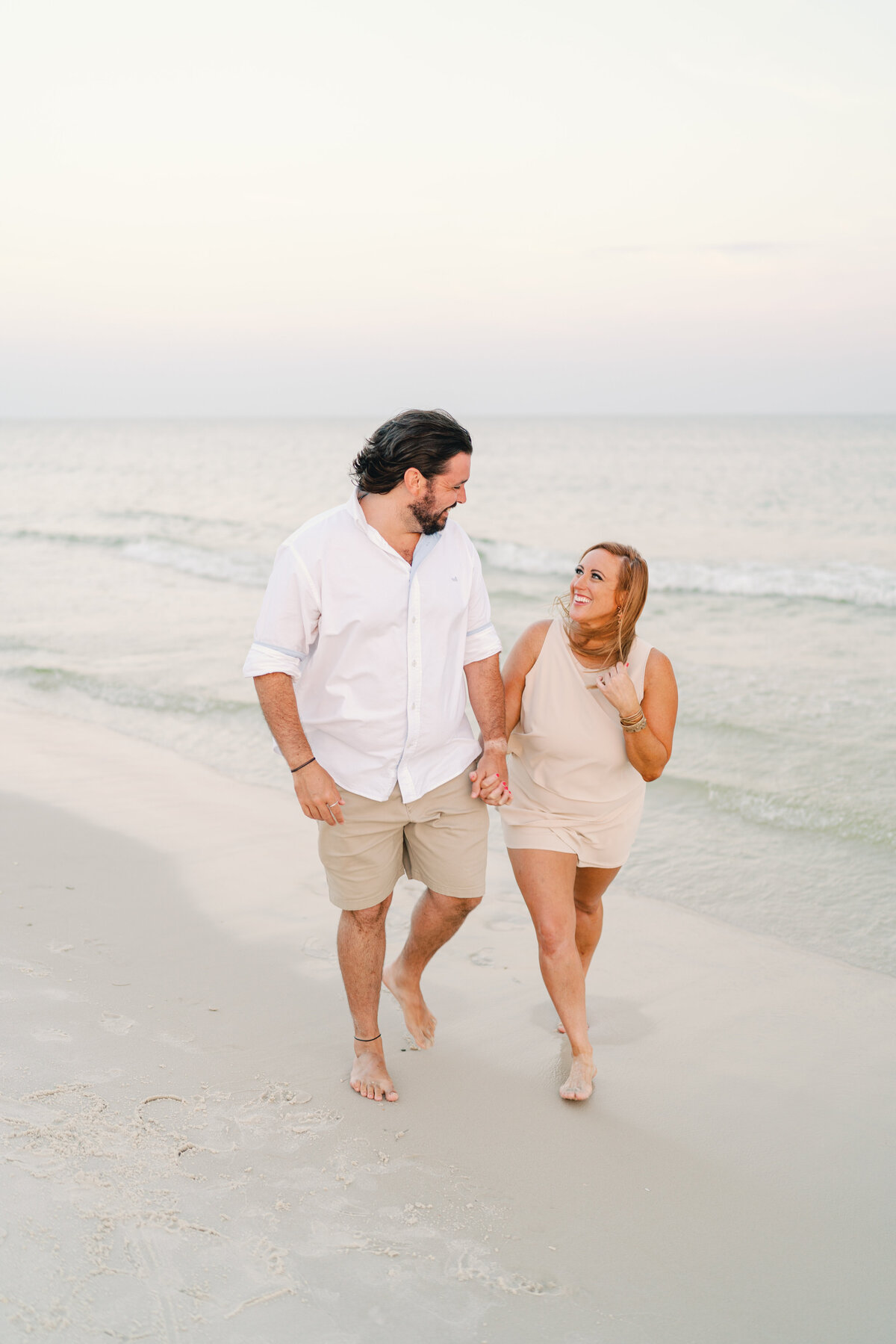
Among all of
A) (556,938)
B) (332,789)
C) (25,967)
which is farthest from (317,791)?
(25,967)

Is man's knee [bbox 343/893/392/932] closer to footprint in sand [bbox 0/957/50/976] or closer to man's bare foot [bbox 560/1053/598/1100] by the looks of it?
man's bare foot [bbox 560/1053/598/1100]

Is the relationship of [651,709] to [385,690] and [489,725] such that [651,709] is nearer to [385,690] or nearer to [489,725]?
[489,725]

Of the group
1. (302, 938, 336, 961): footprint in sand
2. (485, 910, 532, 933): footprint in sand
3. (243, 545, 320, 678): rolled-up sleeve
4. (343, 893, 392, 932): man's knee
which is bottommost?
(485, 910, 532, 933): footprint in sand

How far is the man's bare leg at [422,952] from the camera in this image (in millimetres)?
3461

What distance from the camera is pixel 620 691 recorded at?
129 inches

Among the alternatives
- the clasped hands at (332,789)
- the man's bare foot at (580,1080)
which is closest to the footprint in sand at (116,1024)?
the clasped hands at (332,789)

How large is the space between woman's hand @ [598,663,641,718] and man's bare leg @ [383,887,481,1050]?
31.3 inches

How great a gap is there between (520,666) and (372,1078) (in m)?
1.42

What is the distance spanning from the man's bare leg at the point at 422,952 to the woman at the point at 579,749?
265mm

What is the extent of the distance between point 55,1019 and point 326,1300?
162 centimetres

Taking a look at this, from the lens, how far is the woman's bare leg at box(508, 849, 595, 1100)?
3352 millimetres

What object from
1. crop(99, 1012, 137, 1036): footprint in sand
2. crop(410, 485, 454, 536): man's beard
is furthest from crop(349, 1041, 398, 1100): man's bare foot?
crop(410, 485, 454, 536): man's beard

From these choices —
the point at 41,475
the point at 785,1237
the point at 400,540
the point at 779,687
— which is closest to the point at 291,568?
the point at 400,540

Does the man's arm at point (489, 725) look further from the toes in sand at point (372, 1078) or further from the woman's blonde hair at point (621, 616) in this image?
the toes in sand at point (372, 1078)
